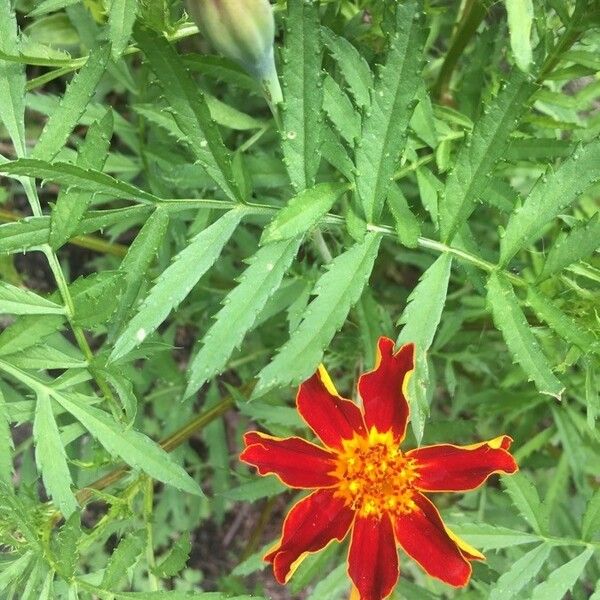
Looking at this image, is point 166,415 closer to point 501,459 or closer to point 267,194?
point 267,194

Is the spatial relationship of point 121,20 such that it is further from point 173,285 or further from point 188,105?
point 173,285

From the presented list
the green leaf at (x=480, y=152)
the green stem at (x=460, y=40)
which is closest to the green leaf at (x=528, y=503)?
the green leaf at (x=480, y=152)

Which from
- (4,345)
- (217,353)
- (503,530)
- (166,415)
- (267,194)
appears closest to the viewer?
(217,353)

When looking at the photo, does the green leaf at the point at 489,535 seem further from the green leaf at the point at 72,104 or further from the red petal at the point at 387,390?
the green leaf at the point at 72,104

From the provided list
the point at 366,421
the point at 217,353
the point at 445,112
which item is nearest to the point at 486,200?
the point at 445,112

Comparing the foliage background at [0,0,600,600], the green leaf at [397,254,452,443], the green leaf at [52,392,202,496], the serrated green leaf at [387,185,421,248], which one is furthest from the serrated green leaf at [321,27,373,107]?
the green leaf at [52,392,202,496]

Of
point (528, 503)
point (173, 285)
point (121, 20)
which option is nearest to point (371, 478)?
point (528, 503)
